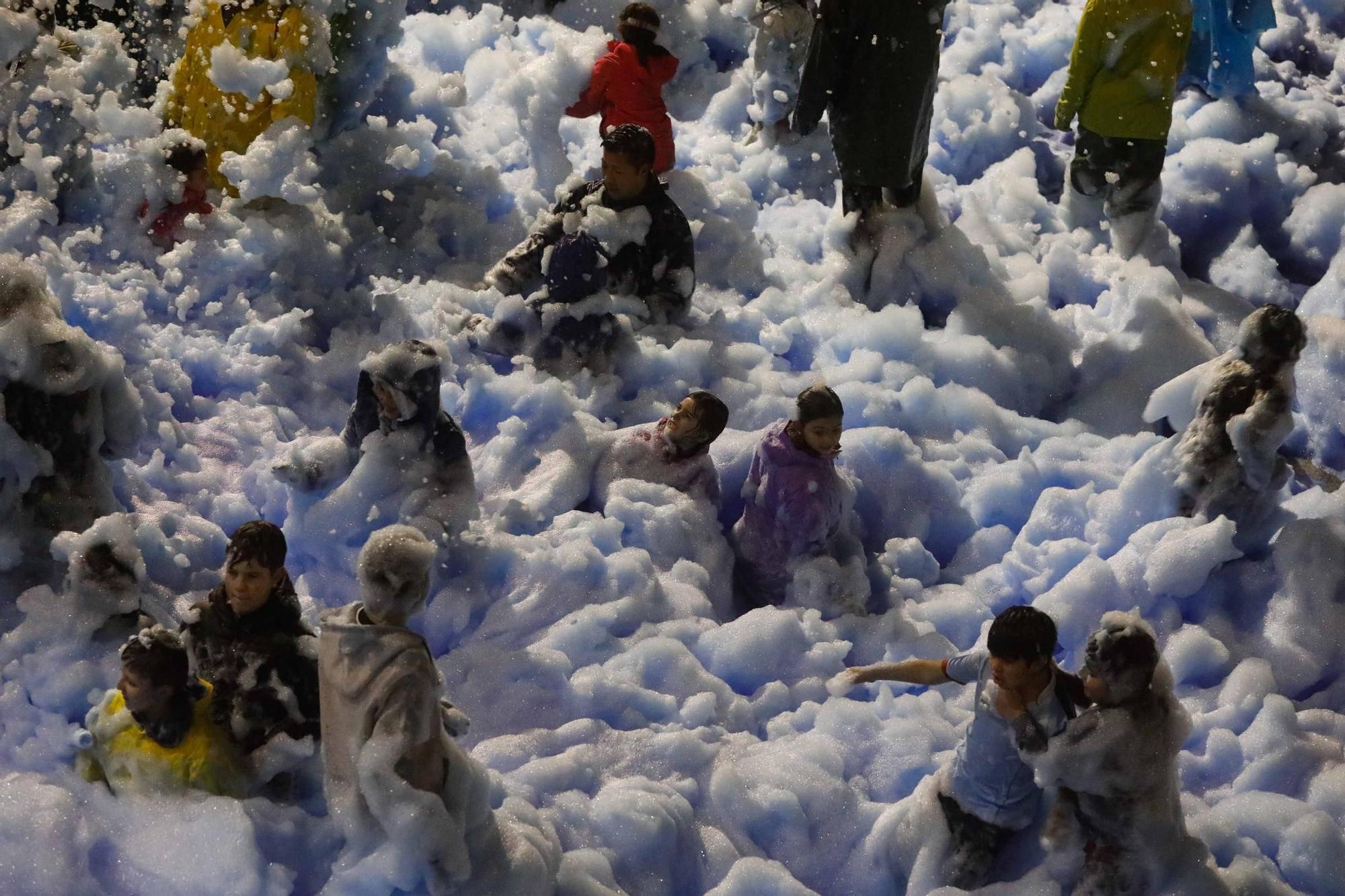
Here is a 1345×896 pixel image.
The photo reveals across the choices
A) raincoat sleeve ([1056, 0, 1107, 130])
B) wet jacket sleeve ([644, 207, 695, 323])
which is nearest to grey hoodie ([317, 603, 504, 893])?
wet jacket sleeve ([644, 207, 695, 323])

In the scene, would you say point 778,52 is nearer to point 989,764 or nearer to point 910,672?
point 910,672

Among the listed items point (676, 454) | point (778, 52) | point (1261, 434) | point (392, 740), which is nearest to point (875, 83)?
point (778, 52)

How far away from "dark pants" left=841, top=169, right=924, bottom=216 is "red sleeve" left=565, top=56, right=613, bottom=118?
1008 millimetres

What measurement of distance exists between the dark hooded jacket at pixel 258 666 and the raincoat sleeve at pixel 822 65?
281 centimetres

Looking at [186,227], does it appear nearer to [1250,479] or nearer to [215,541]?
[215,541]

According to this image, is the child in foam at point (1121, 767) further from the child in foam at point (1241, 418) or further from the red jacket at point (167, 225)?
the red jacket at point (167, 225)

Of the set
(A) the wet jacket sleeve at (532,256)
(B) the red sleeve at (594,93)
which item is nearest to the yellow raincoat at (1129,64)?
(B) the red sleeve at (594,93)

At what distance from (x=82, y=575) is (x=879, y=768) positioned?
6.65 feet

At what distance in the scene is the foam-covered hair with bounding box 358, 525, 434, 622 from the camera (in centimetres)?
282

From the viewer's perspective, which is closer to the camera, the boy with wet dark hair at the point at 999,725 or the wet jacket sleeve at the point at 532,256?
the boy with wet dark hair at the point at 999,725

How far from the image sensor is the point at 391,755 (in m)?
2.79

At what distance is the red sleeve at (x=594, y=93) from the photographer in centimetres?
566

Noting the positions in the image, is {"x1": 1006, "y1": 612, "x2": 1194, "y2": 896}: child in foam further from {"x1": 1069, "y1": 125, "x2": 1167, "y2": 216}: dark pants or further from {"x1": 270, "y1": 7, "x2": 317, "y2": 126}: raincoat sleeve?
{"x1": 270, "y1": 7, "x2": 317, "y2": 126}: raincoat sleeve

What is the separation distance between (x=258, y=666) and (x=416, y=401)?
92 cm
